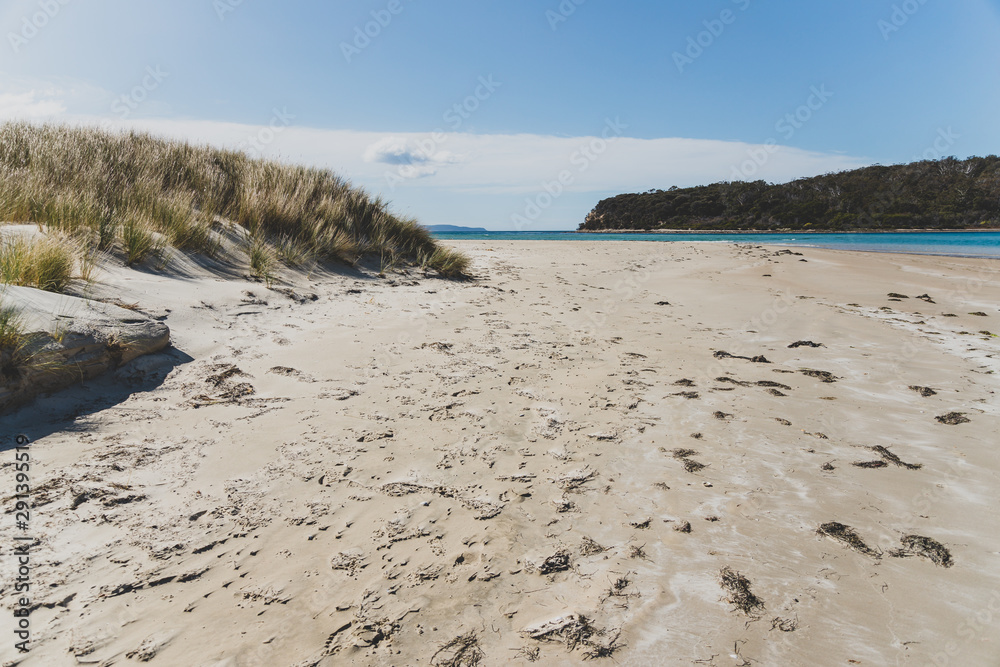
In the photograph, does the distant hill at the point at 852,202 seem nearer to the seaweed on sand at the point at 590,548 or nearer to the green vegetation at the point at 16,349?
the seaweed on sand at the point at 590,548

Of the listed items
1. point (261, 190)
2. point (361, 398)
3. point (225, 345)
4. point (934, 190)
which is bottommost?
point (361, 398)

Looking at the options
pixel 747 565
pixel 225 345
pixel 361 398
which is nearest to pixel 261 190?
pixel 225 345

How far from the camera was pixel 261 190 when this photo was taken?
807cm

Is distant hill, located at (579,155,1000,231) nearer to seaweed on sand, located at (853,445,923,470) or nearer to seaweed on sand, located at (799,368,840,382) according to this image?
seaweed on sand, located at (799,368,840,382)

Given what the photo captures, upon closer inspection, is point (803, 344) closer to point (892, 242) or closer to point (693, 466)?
point (693, 466)

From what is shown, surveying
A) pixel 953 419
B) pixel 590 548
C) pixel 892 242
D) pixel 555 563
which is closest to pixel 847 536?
pixel 590 548

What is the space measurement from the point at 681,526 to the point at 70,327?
3.74 metres

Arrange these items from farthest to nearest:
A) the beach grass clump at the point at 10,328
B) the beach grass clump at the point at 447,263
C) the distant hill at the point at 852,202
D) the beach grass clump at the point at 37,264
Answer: the distant hill at the point at 852,202
the beach grass clump at the point at 447,263
the beach grass clump at the point at 37,264
the beach grass clump at the point at 10,328

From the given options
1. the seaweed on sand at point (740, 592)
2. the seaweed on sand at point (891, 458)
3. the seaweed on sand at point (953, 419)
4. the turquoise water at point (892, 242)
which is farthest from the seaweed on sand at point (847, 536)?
the turquoise water at point (892, 242)

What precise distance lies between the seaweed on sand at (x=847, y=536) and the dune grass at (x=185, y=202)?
245 inches

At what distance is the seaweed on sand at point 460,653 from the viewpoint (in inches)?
57.4

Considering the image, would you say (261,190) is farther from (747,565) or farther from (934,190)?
(934,190)

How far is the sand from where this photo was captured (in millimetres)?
1558

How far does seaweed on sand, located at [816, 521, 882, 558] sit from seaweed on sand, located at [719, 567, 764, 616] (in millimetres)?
560
